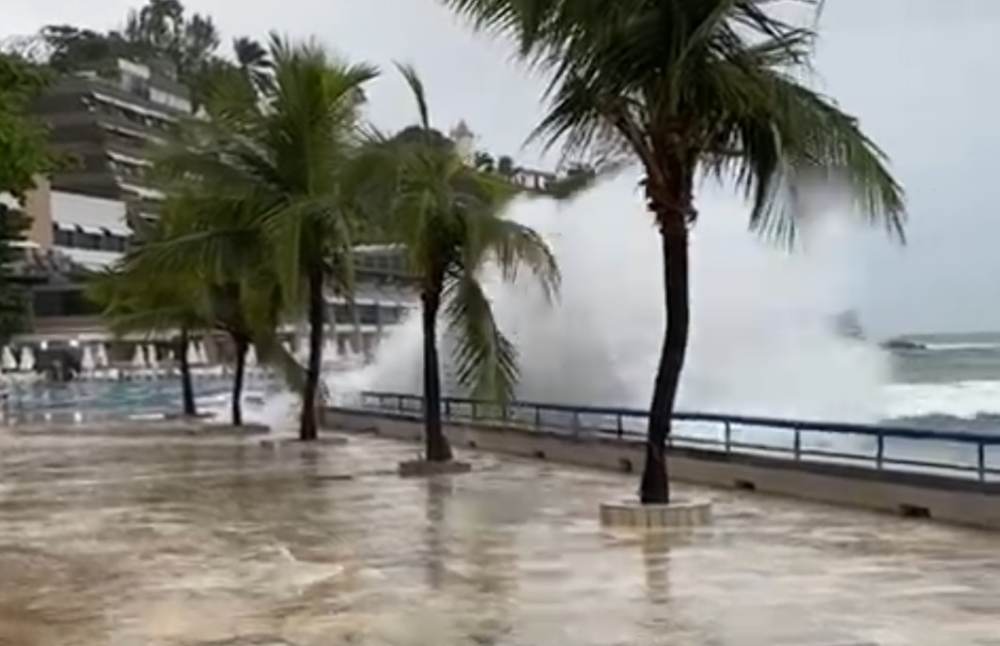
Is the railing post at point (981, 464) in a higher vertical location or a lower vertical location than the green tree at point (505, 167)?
lower

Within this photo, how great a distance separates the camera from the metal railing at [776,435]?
13.4 m

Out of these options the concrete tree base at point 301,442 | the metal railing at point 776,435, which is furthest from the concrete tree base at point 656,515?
the concrete tree base at point 301,442

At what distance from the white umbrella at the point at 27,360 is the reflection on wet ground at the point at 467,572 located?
47.6 meters

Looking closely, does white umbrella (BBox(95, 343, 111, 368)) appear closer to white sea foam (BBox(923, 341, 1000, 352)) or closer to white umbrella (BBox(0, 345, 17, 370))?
white umbrella (BBox(0, 345, 17, 370))

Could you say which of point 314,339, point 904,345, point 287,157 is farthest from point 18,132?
point 904,345

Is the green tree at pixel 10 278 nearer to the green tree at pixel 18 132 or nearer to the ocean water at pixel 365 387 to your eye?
the ocean water at pixel 365 387

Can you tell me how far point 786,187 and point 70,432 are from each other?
21.9 metres

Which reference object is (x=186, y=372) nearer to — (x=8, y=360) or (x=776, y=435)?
(x=776, y=435)

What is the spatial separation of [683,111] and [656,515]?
3.24m

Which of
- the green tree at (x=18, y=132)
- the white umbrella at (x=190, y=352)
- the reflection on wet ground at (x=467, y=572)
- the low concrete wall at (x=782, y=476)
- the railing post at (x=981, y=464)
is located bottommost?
the reflection on wet ground at (x=467, y=572)

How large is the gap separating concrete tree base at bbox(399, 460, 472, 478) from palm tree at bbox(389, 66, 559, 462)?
1.24m

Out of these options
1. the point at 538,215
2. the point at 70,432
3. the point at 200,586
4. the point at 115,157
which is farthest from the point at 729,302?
the point at 115,157

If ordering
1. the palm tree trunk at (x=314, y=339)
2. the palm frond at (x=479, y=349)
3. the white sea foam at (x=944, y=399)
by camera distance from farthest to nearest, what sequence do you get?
the white sea foam at (x=944, y=399) < the palm tree trunk at (x=314, y=339) < the palm frond at (x=479, y=349)

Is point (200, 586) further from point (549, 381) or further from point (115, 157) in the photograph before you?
point (115, 157)
